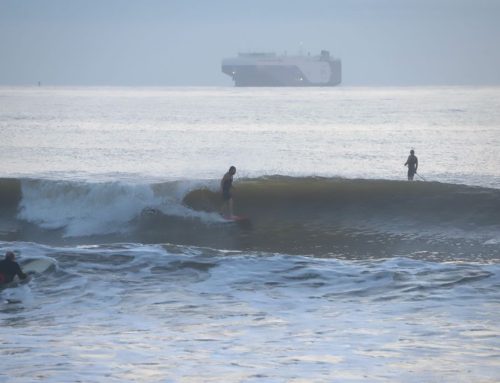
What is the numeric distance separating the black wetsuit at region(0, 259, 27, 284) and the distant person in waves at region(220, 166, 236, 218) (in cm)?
701

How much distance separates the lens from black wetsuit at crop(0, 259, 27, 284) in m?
16.0

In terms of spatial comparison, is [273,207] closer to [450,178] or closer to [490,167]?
[450,178]

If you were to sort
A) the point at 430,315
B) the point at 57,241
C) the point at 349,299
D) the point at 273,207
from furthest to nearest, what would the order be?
the point at 273,207 < the point at 57,241 < the point at 349,299 < the point at 430,315

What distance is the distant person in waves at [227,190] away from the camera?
22422mm

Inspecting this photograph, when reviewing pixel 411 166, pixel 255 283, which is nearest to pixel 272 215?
pixel 411 166

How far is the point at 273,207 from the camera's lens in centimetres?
2620

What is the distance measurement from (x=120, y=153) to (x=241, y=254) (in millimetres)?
39374

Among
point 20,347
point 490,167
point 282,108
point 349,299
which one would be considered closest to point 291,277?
point 349,299

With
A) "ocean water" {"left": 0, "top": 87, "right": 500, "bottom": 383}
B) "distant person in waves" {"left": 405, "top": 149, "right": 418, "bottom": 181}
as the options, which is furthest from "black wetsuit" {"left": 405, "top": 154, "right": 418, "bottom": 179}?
"ocean water" {"left": 0, "top": 87, "right": 500, "bottom": 383}

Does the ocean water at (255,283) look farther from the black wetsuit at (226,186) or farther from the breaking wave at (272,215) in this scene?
the black wetsuit at (226,186)

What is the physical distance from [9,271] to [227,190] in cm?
763

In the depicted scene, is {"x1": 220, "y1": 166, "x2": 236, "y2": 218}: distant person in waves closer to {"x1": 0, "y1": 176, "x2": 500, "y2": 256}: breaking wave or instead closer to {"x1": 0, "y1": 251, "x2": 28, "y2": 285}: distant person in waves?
{"x1": 0, "y1": 176, "x2": 500, "y2": 256}: breaking wave

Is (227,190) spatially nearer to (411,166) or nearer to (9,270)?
(9,270)

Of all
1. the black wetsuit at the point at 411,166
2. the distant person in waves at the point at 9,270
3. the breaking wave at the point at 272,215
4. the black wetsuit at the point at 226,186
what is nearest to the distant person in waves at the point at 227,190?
the black wetsuit at the point at 226,186
